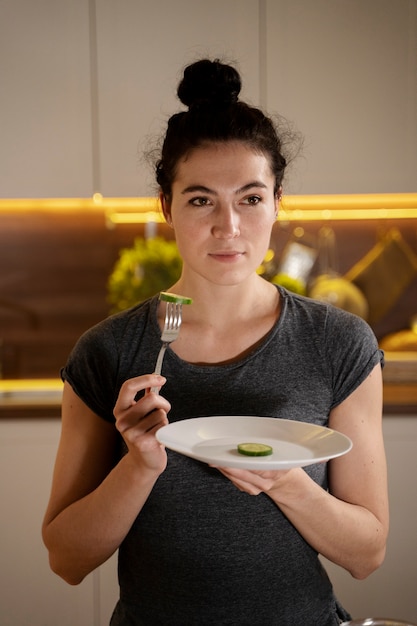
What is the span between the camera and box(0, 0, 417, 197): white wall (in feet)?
7.88

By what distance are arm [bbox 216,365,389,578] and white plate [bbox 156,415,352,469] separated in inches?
4.2

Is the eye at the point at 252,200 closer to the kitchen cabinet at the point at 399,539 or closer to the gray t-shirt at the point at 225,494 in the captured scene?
the gray t-shirt at the point at 225,494

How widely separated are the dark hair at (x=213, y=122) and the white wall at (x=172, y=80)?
4.26 feet

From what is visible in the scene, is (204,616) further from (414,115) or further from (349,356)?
(414,115)

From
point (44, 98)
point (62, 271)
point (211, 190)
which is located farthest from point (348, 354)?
point (62, 271)

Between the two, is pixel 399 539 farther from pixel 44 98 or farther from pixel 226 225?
pixel 44 98

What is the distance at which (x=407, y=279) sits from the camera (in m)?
2.82

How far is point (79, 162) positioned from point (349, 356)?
5.24 ft

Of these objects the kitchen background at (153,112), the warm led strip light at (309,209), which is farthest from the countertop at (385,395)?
the warm led strip light at (309,209)

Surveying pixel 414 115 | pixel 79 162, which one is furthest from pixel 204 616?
pixel 414 115

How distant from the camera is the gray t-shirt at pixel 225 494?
3.35ft

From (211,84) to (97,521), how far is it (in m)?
0.69

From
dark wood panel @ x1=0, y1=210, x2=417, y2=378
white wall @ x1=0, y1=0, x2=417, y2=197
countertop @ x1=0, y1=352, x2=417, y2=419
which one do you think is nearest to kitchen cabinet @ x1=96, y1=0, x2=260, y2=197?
white wall @ x1=0, y1=0, x2=417, y2=197

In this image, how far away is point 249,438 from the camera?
3.12ft
